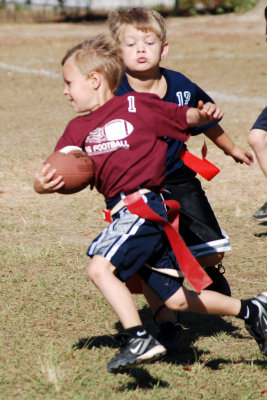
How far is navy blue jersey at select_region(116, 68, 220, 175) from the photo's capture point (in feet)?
15.5

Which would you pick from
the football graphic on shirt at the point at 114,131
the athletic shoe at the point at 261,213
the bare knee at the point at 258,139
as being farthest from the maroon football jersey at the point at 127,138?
the athletic shoe at the point at 261,213

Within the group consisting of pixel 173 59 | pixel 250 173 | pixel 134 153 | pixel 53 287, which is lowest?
pixel 173 59

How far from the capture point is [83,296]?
5266 millimetres

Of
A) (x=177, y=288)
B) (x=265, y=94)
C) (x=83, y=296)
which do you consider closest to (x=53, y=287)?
(x=83, y=296)

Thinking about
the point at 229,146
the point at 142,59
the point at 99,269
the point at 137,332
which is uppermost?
the point at 142,59

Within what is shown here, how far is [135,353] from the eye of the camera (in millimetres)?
3656

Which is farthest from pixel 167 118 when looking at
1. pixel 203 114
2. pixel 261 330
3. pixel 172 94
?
pixel 261 330

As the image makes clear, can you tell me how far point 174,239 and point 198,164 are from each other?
91 centimetres

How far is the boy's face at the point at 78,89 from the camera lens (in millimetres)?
4109

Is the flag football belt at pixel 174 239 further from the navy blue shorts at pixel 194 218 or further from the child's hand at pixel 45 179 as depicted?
the navy blue shorts at pixel 194 218

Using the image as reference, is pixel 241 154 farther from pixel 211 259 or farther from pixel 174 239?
pixel 174 239

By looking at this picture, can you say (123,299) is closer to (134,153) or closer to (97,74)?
(134,153)

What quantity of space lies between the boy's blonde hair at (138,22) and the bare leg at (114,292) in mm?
A: 1673

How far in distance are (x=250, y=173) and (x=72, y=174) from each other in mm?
5073
